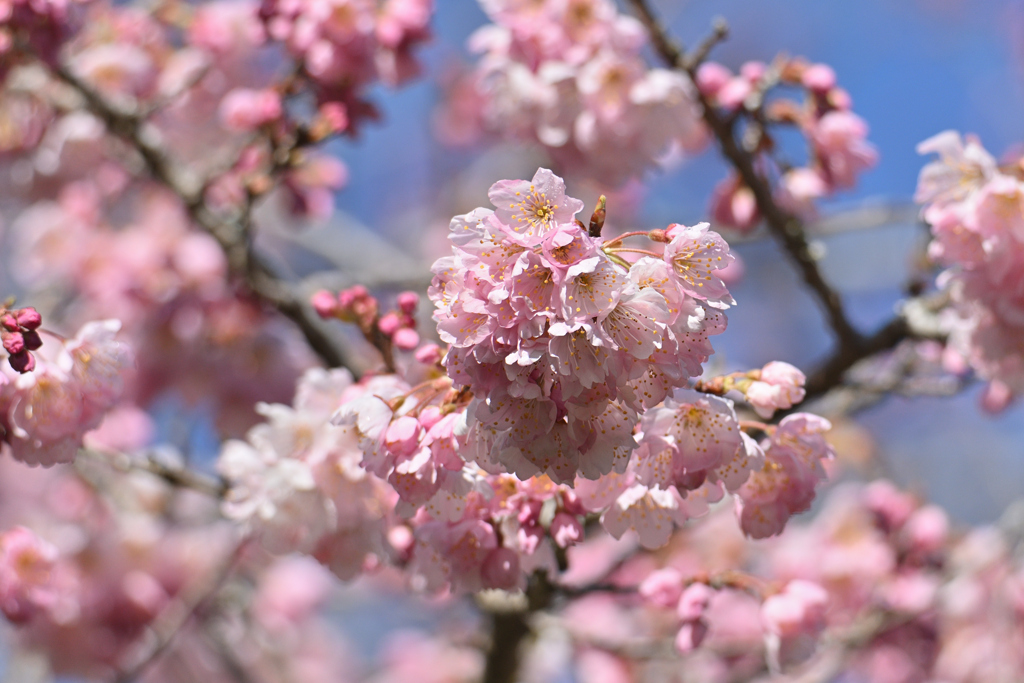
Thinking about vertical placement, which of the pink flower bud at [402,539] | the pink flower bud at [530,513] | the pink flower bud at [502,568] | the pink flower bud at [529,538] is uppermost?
the pink flower bud at [530,513]

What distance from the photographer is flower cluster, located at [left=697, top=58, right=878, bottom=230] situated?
1958 mm

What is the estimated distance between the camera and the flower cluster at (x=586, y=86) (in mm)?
2068

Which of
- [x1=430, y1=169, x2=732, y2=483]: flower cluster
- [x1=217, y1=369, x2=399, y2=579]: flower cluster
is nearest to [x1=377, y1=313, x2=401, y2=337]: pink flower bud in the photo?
[x1=217, y1=369, x2=399, y2=579]: flower cluster

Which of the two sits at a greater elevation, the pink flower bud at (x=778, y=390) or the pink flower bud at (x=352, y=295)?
the pink flower bud at (x=778, y=390)

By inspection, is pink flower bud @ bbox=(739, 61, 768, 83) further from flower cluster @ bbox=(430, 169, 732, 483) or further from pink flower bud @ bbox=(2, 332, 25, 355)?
pink flower bud @ bbox=(2, 332, 25, 355)

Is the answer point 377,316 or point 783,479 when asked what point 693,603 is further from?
point 377,316

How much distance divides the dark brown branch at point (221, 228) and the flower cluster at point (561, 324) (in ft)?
4.00

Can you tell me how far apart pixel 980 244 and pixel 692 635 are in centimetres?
88

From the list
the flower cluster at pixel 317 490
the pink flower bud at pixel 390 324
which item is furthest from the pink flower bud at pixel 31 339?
the pink flower bud at pixel 390 324

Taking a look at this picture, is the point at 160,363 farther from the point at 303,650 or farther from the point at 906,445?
the point at 906,445

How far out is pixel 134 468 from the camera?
1.65 meters

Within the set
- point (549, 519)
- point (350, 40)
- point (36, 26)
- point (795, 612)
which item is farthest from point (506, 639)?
point (36, 26)

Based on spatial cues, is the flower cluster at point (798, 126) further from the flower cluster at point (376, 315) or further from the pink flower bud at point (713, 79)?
the flower cluster at point (376, 315)

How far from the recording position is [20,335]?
1164 millimetres
